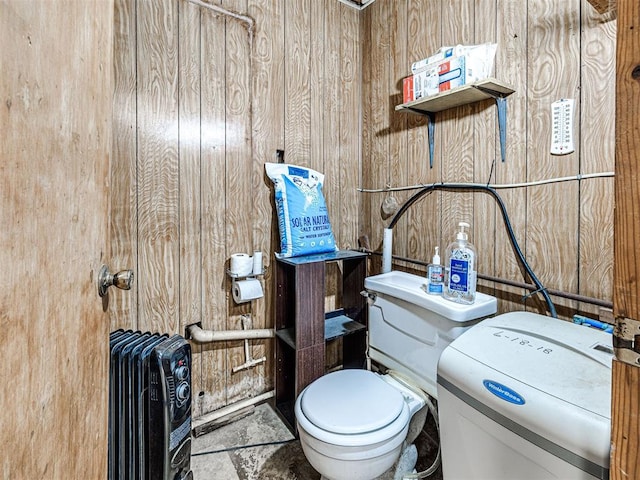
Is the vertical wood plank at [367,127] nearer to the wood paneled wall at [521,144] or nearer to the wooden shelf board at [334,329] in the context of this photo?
the wood paneled wall at [521,144]

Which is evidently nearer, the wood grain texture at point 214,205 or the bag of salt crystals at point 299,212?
the wood grain texture at point 214,205

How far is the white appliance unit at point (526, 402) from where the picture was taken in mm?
674

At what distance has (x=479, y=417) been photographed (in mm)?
855

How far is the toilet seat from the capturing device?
106cm

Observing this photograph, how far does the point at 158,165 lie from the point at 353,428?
4.50ft

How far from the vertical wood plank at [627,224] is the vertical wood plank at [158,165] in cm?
156

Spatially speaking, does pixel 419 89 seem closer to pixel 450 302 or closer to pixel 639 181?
pixel 450 302

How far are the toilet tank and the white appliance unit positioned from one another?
6.2 inches

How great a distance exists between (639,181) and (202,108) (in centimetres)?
164

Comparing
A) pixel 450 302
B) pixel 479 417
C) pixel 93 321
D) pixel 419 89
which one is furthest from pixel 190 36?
pixel 479 417

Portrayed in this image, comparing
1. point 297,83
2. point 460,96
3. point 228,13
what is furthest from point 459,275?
point 228,13

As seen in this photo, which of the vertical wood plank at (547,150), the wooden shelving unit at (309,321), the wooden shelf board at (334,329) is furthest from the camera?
the wooden shelf board at (334,329)

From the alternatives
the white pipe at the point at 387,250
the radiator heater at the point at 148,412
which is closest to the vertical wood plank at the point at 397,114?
the white pipe at the point at 387,250

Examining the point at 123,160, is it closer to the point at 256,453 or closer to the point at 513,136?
the point at 256,453
